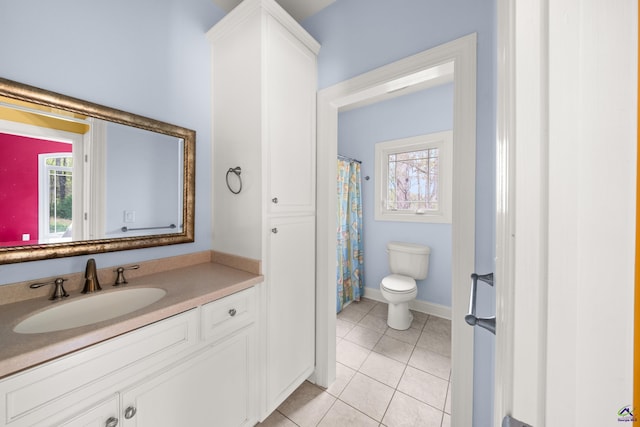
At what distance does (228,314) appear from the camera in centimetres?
113

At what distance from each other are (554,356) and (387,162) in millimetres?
2846

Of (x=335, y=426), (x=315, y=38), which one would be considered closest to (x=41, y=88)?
(x=315, y=38)

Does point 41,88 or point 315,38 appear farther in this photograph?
point 315,38

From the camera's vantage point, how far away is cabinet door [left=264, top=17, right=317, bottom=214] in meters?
1.32

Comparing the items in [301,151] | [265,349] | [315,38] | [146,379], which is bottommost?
[265,349]

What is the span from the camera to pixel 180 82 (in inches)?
55.6

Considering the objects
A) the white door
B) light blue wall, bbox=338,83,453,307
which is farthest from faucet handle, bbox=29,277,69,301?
light blue wall, bbox=338,83,453,307

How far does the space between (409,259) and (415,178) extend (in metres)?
0.99

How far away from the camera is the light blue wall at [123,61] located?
94 centimetres

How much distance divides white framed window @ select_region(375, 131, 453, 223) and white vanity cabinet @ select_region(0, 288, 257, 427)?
7.14 ft

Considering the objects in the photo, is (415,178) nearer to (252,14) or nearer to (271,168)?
(271,168)

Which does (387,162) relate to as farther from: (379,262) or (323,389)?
(323,389)

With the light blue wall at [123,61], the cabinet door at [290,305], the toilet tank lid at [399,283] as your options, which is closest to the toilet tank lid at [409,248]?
the toilet tank lid at [399,283]

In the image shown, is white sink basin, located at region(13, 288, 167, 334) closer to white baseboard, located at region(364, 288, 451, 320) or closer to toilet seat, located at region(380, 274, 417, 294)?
toilet seat, located at region(380, 274, 417, 294)
